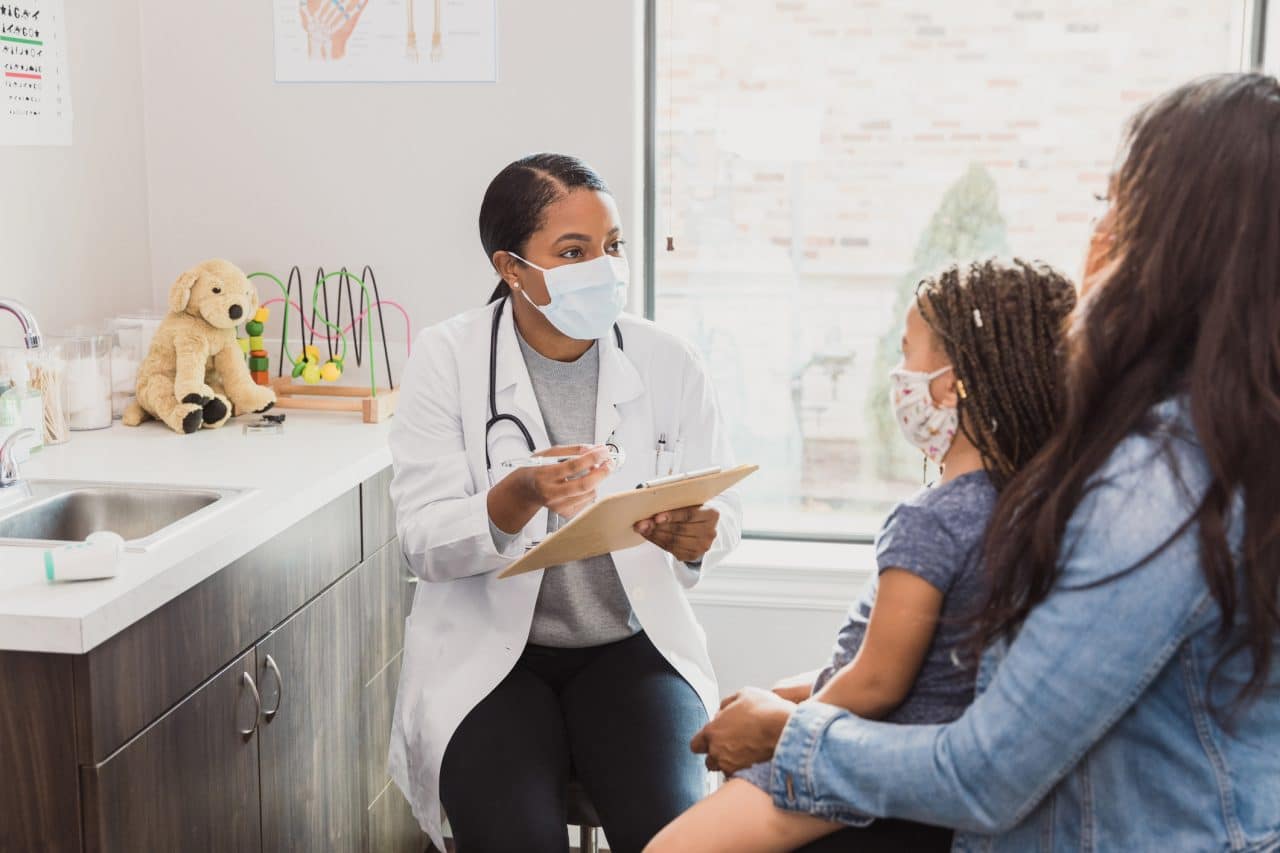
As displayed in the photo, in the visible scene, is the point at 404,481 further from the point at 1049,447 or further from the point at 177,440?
the point at 1049,447

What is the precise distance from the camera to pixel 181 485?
6.27 ft

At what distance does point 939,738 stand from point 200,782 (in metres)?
1.02

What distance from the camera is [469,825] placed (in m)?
1.57

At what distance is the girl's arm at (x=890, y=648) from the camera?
3.79 feet

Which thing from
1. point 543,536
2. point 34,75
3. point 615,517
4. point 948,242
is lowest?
point 543,536

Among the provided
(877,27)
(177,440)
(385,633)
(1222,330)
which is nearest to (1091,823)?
(1222,330)

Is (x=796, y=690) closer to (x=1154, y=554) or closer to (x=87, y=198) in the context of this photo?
(x=1154, y=554)

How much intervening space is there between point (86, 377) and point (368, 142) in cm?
80

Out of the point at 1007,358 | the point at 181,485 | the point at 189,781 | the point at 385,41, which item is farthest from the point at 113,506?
the point at 1007,358

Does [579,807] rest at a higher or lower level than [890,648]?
lower

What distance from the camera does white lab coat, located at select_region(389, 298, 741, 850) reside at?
1.76 meters

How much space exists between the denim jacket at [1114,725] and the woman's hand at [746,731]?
0.16 metres

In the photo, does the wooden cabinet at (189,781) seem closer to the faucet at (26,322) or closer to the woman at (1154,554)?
the faucet at (26,322)

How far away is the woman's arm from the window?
1.86 meters
